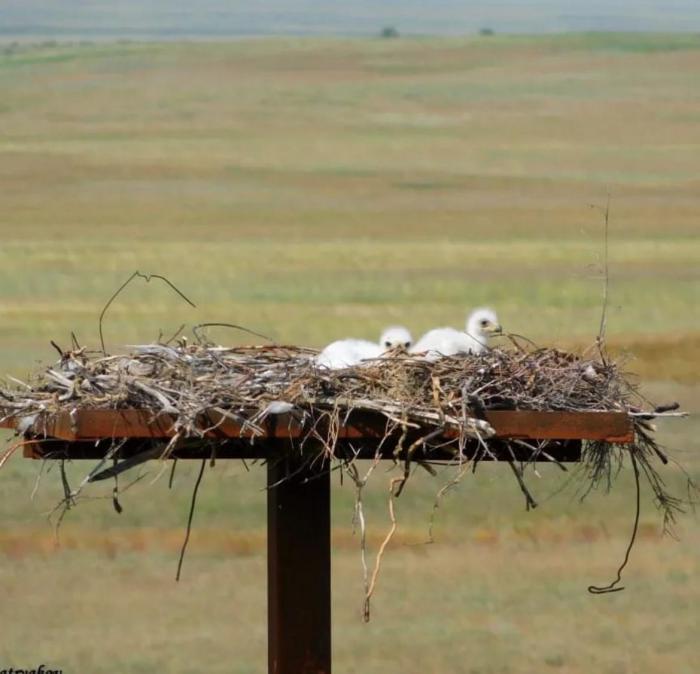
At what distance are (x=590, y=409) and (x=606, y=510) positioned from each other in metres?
12.3

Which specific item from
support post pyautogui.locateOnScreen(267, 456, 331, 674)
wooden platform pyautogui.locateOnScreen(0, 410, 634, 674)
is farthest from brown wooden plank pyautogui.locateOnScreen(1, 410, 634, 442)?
support post pyautogui.locateOnScreen(267, 456, 331, 674)

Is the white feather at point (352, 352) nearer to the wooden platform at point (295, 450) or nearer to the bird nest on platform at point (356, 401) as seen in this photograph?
the bird nest on platform at point (356, 401)

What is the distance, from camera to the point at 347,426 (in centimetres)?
653

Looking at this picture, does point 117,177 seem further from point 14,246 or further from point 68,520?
point 68,520

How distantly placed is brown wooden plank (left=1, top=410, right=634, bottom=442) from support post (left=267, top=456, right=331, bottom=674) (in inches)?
11.7

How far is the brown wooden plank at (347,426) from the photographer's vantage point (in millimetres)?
6488

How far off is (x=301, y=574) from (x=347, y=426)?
523 mm

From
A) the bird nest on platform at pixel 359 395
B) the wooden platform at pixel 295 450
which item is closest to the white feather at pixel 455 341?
the bird nest on platform at pixel 359 395

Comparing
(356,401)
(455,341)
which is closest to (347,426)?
(356,401)

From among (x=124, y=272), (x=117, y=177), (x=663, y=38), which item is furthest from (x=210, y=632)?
(x=663, y=38)

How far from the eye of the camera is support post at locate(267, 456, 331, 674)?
6.82 metres

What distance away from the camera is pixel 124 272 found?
31.3 metres

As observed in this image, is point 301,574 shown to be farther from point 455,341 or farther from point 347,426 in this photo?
point 455,341

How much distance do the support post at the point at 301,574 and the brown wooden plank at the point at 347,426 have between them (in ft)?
0.97
